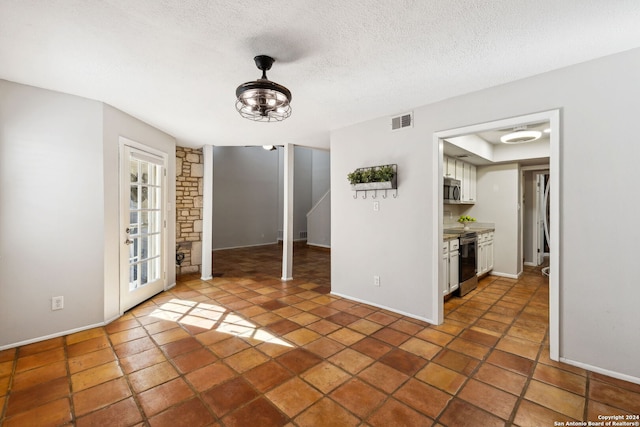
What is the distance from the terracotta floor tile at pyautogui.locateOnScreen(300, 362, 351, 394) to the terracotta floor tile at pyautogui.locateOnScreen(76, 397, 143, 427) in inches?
41.5

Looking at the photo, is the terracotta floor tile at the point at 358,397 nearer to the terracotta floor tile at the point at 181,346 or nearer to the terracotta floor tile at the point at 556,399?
the terracotta floor tile at the point at 556,399

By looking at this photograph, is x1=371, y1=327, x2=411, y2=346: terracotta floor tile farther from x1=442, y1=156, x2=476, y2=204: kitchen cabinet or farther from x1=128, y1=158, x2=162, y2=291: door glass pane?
x1=128, y1=158, x2=162, y2=291: door glass pane

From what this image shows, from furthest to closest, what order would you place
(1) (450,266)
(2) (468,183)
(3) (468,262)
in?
1. (2) (468,183)
2. (3) (468,262)
3. (1) (450,266)

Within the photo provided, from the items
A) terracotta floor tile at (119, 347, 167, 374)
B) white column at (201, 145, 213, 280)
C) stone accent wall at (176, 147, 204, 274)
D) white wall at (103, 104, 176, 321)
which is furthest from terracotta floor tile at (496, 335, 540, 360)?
stone accent wall at (176, 147, 204, 274)

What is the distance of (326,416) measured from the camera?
1653 millimetres

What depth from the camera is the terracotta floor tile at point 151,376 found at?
1.95m

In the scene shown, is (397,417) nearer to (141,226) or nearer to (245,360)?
(245,360)

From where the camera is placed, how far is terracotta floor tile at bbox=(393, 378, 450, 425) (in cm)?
171

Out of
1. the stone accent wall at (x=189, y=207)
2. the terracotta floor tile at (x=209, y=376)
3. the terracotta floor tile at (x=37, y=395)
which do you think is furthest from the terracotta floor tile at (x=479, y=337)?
the stone accent wall at (x=189, y=207)

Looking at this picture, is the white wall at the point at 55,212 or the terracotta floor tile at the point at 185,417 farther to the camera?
the white wall at the point at 55,212

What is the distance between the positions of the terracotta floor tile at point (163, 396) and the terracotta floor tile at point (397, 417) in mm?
1220

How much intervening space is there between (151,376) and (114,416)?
0.40m

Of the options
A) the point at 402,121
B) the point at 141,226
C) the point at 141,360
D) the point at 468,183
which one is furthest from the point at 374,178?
the point at 141,226

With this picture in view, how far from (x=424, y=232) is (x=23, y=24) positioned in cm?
347
